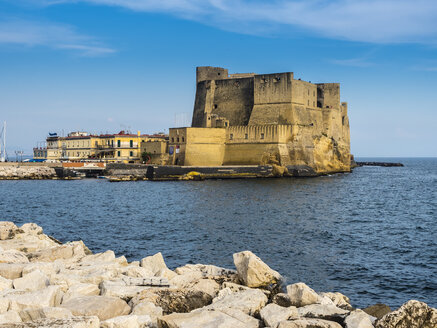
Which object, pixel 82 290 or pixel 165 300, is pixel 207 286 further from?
pixel 82 290

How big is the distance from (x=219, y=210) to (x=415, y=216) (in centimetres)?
853

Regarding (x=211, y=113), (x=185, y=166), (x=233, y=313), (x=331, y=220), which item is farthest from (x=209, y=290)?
(x=211, y=113)

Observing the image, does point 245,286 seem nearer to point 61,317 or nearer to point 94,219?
point 61,317

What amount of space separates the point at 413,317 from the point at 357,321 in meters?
0.61

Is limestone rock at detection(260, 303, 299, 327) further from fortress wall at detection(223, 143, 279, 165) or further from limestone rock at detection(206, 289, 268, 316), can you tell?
fortress wall at detection(223, 143, 279, 165)

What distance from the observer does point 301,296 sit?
6.81m

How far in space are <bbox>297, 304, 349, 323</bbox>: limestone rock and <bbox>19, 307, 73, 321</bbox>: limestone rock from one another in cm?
288

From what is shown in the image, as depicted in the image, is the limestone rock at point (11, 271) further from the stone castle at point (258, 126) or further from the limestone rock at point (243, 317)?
the stone castle at point (258, 126)

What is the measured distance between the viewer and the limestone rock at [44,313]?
5.52m

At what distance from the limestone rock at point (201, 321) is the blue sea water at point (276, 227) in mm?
4003

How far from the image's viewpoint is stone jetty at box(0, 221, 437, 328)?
18.3 feet

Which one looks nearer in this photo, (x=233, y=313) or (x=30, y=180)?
(x=233, y=313)

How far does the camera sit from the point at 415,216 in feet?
69.6

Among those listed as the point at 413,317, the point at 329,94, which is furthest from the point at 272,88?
the point at 413,317
